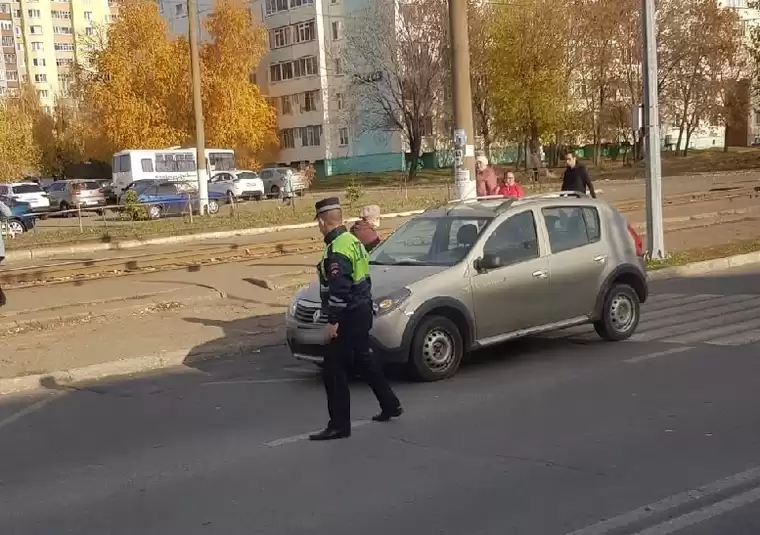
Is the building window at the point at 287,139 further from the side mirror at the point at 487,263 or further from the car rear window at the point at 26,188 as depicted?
the side mirror at the point at 487,263

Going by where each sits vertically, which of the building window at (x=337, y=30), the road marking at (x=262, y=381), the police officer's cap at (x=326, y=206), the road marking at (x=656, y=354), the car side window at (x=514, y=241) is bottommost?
the road marking at (x=262, y=381)

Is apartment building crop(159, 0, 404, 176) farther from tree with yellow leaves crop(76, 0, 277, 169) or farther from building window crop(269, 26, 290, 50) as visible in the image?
tree with yellow leaves crop(76, 0, 277, 169)

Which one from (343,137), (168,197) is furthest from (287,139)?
(168,197)

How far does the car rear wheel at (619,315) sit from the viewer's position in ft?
33.8

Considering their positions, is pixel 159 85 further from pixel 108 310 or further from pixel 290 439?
pixel 290 439

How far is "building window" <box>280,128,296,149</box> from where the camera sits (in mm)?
79875

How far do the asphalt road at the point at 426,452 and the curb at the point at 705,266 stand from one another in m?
5.32

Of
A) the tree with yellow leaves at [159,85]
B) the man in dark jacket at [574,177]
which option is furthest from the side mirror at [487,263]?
the tree with yellow leaves at [159,85]

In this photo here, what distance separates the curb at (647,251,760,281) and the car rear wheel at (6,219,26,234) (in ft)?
73.9

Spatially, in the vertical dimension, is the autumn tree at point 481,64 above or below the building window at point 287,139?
above

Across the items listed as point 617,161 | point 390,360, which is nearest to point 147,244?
point 390,360

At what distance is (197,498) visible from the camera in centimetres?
579

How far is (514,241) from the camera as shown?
9750 mm

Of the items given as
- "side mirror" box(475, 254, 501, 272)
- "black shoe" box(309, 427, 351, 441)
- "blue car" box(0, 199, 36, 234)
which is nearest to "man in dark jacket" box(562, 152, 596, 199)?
"side mirror" box(475, 254, 501, 272)
